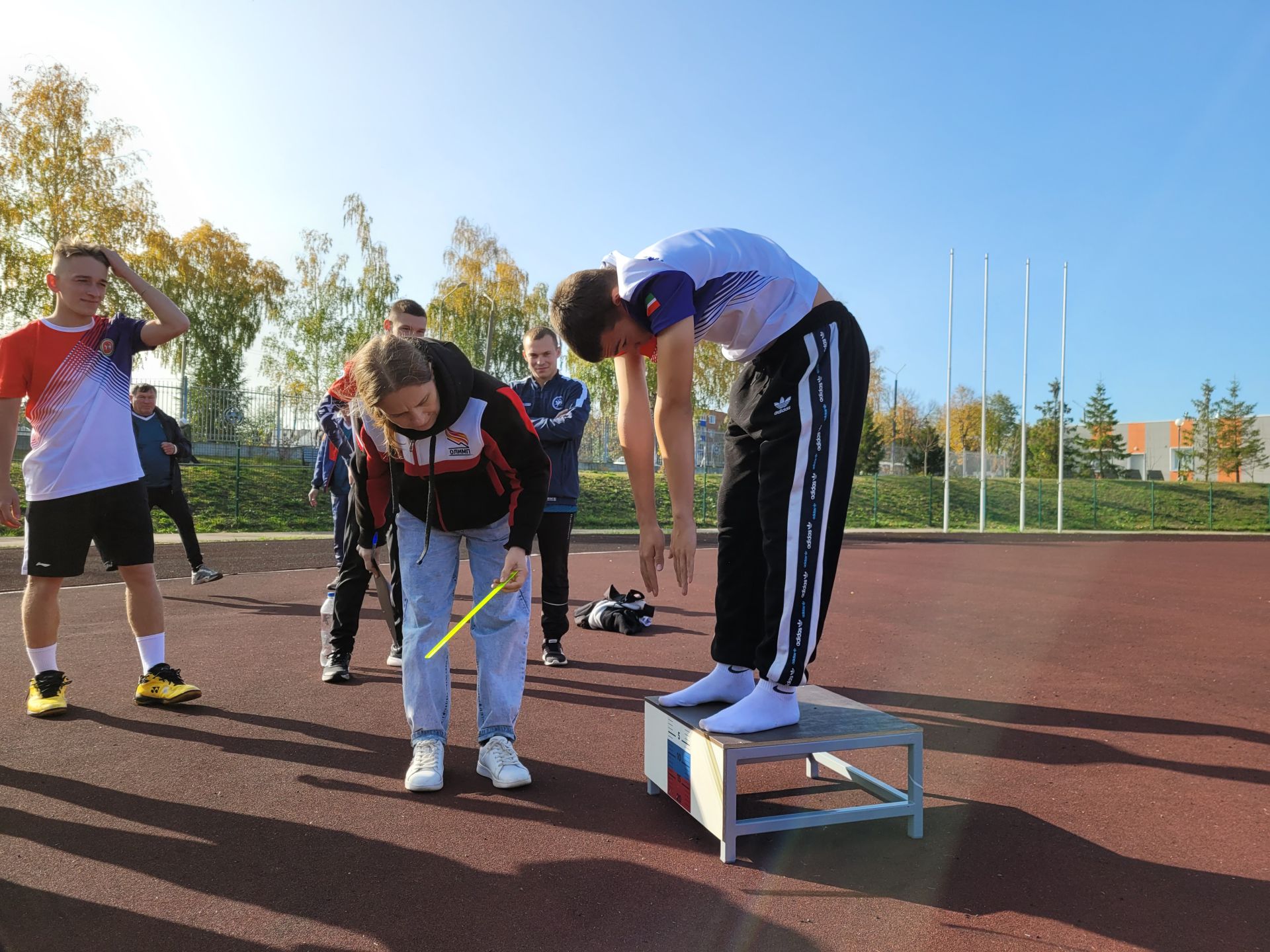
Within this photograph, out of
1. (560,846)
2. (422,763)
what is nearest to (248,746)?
(422,763)

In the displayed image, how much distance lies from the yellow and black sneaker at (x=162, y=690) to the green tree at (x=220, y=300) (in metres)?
29.0

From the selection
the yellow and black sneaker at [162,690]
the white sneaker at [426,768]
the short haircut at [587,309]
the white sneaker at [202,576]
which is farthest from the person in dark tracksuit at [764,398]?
the white sneaker at [202,576]

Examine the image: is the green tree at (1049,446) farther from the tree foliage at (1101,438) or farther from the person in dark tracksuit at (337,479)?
the person in dark tracksuit at (337,479)

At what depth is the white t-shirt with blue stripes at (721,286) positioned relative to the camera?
2602 millimetres

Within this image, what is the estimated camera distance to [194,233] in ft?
102

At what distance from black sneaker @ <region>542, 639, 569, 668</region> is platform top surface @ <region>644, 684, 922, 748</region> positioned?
2164 mm

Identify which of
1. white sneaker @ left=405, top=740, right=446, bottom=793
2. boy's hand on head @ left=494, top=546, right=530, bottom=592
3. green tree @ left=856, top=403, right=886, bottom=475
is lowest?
white sneaker @ left=405, top=740, right=446, bottom=793

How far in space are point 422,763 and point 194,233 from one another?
3309cm

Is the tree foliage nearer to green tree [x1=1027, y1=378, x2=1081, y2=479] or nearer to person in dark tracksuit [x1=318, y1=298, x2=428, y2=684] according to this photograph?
green tree [x1=1027, y1=378, x2=1081, y2=479]

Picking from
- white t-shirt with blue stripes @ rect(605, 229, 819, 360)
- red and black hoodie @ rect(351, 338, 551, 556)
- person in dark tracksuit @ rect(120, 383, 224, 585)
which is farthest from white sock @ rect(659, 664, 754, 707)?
person in dark tracksuit @ rect(120, 383, 224, 585)

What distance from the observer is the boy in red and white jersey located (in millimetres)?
4051

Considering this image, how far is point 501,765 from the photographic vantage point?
3303 mm

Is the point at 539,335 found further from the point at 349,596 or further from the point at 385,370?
the point at 385,370

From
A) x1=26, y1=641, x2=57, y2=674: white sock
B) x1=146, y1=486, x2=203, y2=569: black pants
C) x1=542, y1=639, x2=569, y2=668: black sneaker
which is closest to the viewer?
x1=26, y1=641, x2=57, y2=674: white sock
